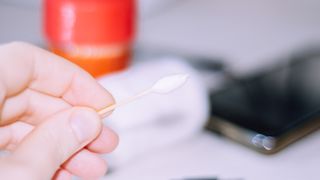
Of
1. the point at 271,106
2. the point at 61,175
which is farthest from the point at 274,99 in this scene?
the point at 61,175

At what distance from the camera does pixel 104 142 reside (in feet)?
1.44

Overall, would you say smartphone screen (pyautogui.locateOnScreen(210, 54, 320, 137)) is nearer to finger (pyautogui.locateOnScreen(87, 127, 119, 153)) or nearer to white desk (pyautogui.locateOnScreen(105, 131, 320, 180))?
white desk (pyautogui.locateOnScreen(105, 131, 320, 180))

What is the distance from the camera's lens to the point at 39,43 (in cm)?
79

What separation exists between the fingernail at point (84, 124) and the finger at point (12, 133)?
0.09 m

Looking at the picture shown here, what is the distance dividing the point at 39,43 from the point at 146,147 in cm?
32

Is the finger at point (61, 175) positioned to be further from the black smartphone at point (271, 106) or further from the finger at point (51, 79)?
the black smartphone at point (271, 106)

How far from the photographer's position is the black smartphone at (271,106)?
1.73 ft

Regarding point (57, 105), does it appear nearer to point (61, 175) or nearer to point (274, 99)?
point (61, 175)

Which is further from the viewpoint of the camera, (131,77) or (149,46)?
(149,46)

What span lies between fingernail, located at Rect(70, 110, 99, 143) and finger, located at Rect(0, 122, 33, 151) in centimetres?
9

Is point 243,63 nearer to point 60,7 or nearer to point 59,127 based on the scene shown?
point 60,7

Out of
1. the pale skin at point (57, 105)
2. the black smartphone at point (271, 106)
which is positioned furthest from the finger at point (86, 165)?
the black smartphone at point (271, 106)

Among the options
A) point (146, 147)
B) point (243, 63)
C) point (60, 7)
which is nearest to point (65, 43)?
point (60, 7)

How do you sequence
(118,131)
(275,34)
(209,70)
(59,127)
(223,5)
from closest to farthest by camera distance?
1. (59,127)
2. (118,131)
3. (209,70)
4. (275,34)
5. (223,5)
